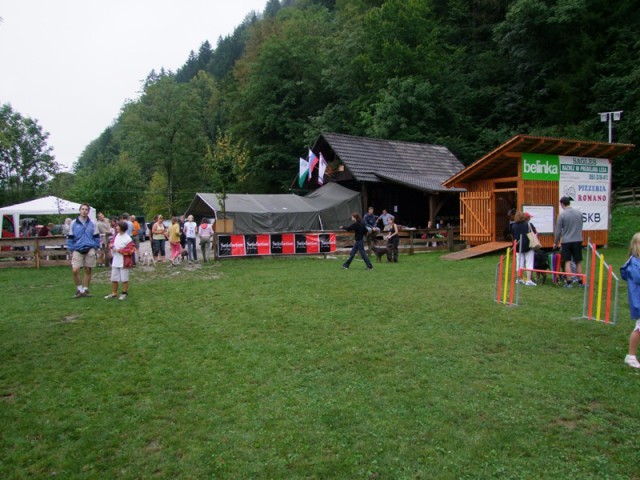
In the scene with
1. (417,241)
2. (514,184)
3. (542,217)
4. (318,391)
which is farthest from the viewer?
(417,241)

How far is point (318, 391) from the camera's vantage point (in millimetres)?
5027

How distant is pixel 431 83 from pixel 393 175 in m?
16.7

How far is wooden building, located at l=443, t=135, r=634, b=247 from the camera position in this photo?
17.1 metres

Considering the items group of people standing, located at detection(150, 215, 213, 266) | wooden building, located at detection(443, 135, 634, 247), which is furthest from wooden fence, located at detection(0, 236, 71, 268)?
wooden building, located at detection(443, 135, 634, 247)

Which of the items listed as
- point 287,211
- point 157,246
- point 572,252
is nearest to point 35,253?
point 157,246

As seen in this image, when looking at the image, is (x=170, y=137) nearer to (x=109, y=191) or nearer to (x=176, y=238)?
(x=109, y=191)

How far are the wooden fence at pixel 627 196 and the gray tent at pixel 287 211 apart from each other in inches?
579

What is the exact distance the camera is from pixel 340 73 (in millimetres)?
43312

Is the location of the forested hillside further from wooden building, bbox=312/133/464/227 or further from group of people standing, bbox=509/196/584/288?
group of people standing, bbox=509/196/584/288

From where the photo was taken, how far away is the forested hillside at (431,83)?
31.9 metres

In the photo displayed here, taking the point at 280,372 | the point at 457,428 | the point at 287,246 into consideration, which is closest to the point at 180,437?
the point at 280,372

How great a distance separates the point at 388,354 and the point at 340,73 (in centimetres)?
4023

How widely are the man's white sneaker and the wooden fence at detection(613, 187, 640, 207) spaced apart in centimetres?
2503

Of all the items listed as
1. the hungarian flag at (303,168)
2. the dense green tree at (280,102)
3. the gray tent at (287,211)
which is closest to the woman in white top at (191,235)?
the gray tent at (287,211)
